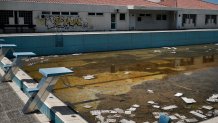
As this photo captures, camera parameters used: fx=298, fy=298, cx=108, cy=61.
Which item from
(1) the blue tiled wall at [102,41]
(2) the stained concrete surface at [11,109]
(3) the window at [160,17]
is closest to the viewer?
(2) the stained concrete surface at [11,109]

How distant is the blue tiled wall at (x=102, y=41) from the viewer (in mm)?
19031

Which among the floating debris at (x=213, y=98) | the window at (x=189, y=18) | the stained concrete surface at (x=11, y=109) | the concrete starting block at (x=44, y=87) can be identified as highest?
the window at (x=189, y=18)

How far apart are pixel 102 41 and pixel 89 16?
847cm

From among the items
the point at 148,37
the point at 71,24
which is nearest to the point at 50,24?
the point at 71,24

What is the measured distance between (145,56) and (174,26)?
62.8 feet

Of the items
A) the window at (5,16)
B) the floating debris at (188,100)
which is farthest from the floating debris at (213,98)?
the window at (5,16)

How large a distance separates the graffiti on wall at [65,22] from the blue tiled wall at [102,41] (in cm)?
780

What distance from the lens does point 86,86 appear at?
11.0 m

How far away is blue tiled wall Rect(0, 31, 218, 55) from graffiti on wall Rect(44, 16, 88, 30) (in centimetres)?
780

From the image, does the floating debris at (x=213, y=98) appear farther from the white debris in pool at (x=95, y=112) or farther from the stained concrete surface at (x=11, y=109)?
the stained concrete surface at (x=11, y=109)

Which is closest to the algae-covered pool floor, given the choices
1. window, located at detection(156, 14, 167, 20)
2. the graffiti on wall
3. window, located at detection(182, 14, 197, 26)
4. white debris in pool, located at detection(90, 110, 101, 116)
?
white debris in pool, located at detection(90, 110, 101, 116)

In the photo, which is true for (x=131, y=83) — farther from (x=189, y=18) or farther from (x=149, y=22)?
(x=189, y=18)

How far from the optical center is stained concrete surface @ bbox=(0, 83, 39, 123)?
7.06m

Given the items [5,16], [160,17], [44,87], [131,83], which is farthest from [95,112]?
[160,17]
